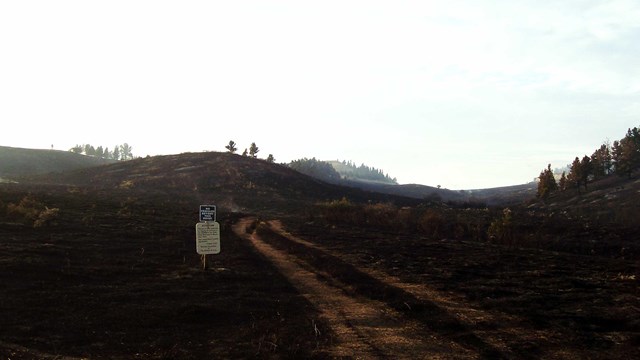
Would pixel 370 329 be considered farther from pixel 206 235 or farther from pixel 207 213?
pixel 207 213

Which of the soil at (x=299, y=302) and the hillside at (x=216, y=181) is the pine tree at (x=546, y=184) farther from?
the soil at (x=299, y=302)

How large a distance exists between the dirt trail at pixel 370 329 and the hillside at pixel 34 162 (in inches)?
5788

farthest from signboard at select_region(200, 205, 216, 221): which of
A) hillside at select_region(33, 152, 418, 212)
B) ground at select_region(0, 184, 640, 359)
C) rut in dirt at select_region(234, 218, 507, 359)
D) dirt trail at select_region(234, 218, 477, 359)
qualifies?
hillside at select_region(33, 152, 418, 212)

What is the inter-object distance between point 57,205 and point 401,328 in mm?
35921

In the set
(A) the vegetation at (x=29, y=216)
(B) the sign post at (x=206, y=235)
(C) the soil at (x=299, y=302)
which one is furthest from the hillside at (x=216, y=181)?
(B) the sign post at (x=206, y=235)

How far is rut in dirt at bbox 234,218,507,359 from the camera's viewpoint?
9172 mm

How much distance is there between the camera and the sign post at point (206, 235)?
17469 millimetres

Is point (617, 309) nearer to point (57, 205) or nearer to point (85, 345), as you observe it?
point (85, 345)

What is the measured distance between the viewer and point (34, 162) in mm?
153125

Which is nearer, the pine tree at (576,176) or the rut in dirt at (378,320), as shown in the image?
the rut in dirt at (378,320)

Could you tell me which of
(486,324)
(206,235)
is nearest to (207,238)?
(206,235)

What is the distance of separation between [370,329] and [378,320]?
88cm

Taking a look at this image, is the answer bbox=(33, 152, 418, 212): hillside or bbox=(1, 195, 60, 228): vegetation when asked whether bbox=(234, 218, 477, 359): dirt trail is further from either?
bbox=(33, 152, 418, 212): hillside

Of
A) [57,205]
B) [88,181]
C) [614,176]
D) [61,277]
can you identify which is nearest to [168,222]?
[57,205]
